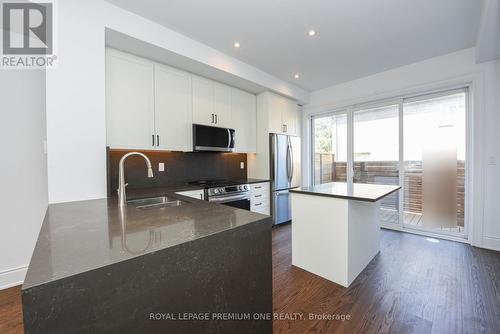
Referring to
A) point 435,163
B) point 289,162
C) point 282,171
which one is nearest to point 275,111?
point 289,162

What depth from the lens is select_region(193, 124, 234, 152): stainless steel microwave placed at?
3.08 meters

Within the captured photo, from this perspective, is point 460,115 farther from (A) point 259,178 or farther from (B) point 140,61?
(B) point 140,61

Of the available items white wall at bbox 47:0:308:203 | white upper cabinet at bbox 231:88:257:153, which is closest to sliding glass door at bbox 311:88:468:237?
white upper cabinet at bbox 231:88:257:153

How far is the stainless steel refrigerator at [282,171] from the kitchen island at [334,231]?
1.42m

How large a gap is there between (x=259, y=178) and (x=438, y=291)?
2.80 m

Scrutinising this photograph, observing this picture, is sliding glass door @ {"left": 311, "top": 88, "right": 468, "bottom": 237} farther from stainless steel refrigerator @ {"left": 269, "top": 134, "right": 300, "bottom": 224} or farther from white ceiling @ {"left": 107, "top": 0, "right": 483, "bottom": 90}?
stainless steel refrigerator @ {"left": 269, "top": 134, "right": 300, "bottom": 224}

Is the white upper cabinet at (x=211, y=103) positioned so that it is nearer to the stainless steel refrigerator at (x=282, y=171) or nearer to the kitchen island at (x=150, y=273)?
the stainless steel refrigerator at (x=282, y=171)

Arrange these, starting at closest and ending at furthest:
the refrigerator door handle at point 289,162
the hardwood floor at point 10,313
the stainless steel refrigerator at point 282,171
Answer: the hardwood floor at point 10,313
the stainless steel refrigerator at point 282,171
the refrigerator door handle at point 289,162

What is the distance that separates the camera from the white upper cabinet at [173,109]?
281cm

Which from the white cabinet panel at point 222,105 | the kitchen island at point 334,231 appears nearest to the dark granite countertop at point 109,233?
the kitchen island at point 334,231

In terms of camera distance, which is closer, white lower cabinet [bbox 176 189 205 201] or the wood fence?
white lower cabinet [bbox 176 189 205 201]

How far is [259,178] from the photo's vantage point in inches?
162

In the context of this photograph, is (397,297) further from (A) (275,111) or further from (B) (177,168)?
(A) (275,111)

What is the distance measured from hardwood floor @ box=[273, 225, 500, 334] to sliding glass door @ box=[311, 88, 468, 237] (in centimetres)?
75
